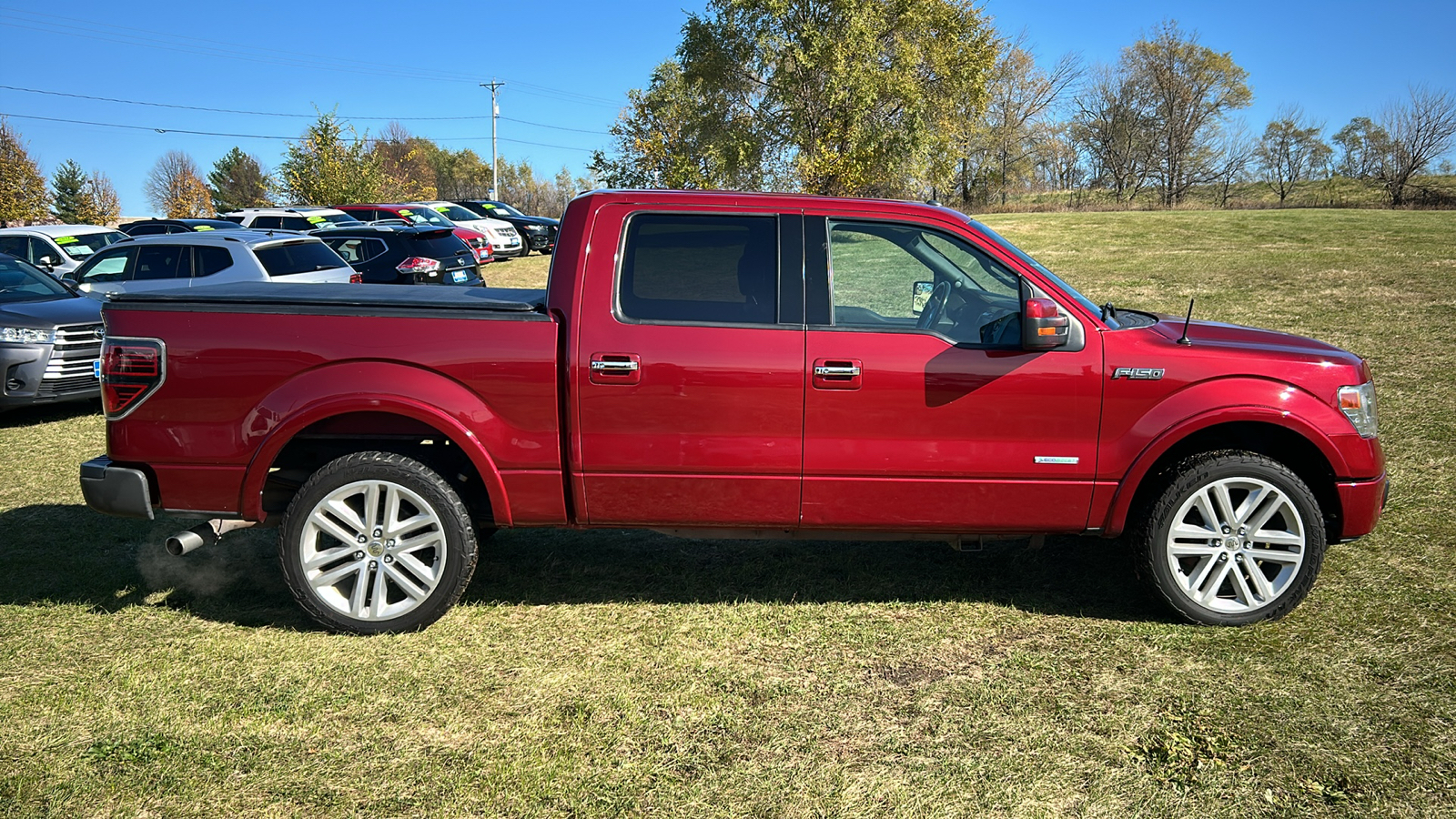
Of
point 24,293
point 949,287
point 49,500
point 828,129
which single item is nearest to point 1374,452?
point 949,287

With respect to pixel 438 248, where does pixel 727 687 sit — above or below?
below

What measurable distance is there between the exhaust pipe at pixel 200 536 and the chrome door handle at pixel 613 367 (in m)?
1.79

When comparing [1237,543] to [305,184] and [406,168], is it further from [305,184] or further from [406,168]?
[406,168]

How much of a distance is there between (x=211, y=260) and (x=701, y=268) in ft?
30.6

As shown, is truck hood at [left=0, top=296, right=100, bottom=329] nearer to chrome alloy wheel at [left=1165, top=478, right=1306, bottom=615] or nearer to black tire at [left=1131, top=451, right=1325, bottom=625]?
black tire at [left=1131, top=451, right=1325, bottom=625]

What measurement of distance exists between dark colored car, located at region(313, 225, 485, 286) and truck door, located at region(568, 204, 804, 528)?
1208 cm

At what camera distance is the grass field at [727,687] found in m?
3.22

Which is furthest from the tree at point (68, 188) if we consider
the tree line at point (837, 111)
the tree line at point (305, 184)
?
the tree line at point (837, 111)

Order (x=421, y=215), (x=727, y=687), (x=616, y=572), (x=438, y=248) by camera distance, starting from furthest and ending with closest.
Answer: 1. (x=421, y=215)
2. (x=438, y=248)
3. (x=616, y=572)
4. (x=727, y=687)

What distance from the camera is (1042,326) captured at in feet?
13.4

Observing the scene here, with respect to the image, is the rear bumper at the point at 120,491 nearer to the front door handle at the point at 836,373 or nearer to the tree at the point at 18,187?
the front door handle at the point at 836,373

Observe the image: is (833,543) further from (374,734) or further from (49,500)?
(49,500)

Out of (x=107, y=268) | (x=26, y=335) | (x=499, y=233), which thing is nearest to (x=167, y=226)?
(x=499, y=233)

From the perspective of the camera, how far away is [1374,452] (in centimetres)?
431
